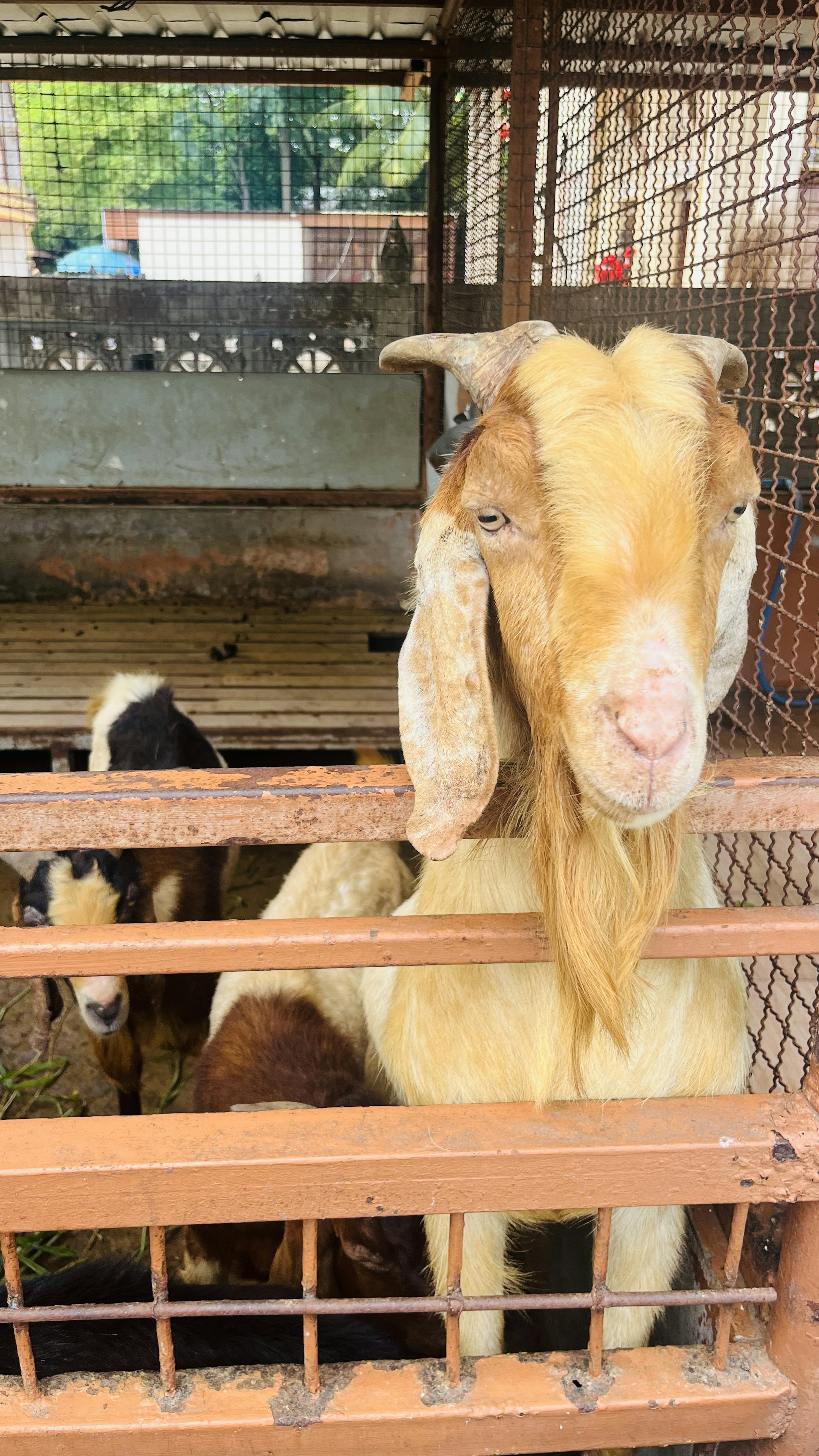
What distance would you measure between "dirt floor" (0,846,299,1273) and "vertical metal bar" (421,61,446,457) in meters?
3.22

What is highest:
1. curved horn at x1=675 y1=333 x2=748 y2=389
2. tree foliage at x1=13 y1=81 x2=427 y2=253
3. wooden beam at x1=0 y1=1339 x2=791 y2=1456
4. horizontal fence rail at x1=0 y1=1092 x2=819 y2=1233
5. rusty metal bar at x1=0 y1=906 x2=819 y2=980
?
tree foliage at x1=13 y1=81 x2=427 y2=253

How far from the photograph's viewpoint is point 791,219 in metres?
6.42

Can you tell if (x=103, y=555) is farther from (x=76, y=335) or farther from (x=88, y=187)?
(x=88, y=187)

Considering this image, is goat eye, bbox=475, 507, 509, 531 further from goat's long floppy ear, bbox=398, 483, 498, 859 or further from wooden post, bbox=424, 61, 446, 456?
wooden post, bbox=424, 61, 446, 456

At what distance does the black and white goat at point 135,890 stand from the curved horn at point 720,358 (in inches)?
75.6

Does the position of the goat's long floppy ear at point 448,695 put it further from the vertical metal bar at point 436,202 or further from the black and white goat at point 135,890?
the vertical metal bar at point 436,202

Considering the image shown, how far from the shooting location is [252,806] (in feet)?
4.13

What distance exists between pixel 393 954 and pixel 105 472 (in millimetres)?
5180

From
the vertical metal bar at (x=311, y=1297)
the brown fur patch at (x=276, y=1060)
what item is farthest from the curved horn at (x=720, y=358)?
the brown fur patch at (x=276, y=1060)

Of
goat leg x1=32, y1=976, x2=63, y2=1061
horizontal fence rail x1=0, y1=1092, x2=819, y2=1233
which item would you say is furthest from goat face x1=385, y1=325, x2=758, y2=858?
goat leg x1=32, y1=976, x2=63, y2=1061

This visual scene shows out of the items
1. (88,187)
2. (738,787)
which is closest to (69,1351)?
(738,787)

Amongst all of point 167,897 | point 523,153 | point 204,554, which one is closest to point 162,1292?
point 167,897

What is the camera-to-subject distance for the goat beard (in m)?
1.30

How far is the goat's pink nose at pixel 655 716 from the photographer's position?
40.7 inches
